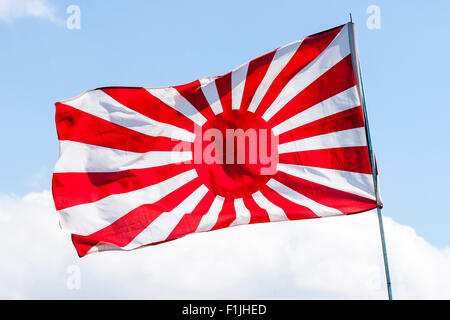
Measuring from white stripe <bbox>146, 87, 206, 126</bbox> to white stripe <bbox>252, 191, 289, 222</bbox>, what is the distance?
216 centimetres

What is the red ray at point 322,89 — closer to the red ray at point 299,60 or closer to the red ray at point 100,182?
the red ray at point 299,60

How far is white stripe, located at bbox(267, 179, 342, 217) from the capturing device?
1433 centimetres

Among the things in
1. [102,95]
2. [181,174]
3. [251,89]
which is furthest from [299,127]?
[102,95]

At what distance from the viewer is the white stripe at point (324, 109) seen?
→ 14758 millimetres

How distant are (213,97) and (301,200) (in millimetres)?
2782

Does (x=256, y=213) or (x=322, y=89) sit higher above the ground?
(x=322, y=89)

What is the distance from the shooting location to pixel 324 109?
14.9m

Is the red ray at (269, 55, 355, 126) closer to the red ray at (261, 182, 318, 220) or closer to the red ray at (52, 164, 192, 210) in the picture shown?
the red ray at (261, 182, 318, 220)

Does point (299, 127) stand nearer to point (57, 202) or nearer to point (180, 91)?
point (180, 91)

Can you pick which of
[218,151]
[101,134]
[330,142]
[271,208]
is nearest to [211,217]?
[271,208]

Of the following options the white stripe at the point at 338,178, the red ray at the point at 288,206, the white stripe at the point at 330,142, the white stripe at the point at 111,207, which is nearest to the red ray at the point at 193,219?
the white stripe at the point at 111,207

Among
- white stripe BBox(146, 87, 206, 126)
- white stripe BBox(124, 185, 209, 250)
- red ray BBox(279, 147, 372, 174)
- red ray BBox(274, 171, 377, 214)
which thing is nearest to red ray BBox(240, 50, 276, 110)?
white stripe BBox(146, 87, 206, 126)

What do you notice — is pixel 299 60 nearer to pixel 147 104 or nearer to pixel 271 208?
pixel 271 208
